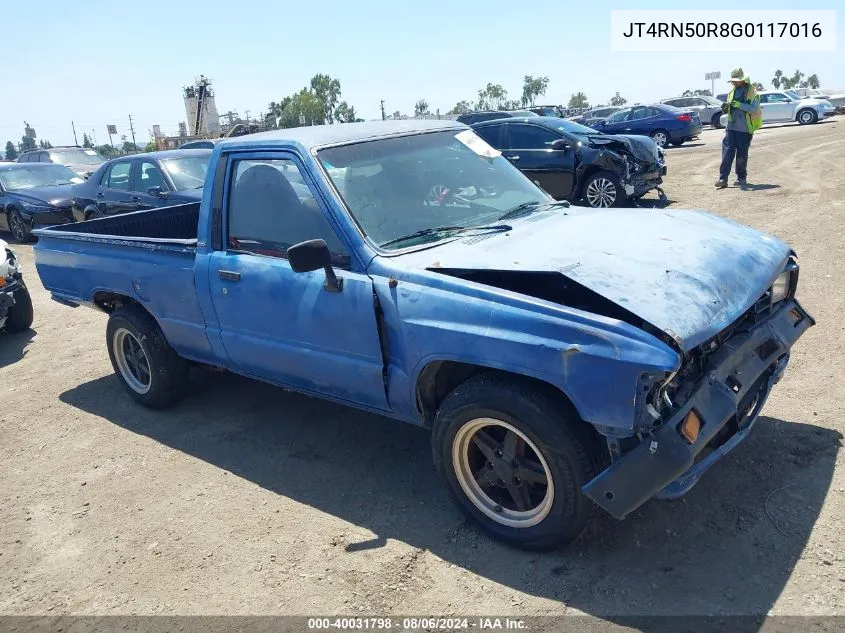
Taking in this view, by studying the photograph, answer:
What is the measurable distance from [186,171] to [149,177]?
62 cm

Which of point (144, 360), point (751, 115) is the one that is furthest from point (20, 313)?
point (751, 115)

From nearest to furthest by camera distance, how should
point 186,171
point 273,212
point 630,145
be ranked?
point 273,212 → point 186,171 → point 630,145

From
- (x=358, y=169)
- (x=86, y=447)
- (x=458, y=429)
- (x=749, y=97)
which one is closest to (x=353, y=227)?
(x=358, y=169)

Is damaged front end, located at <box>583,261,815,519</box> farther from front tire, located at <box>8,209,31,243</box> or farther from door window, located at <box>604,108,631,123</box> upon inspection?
door window, located at <box>604,108,631,123</box>

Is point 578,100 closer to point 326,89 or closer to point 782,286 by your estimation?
point 326,89

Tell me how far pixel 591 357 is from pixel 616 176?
9130 mm

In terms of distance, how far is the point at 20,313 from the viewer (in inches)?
302

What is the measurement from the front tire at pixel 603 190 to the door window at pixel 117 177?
7.36m

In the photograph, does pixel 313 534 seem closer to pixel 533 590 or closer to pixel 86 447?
pixel 533 590

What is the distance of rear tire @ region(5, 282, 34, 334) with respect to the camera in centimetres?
761

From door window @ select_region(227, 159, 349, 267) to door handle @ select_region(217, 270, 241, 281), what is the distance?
0.50 feet

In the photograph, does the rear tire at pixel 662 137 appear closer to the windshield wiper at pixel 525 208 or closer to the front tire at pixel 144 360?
the windshield wiper at pixel 525 208

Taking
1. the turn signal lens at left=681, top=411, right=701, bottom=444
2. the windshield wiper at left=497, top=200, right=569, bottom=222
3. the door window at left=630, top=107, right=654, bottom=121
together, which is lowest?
the turn signal lens at left=681, top=411, right=701, bottom=444

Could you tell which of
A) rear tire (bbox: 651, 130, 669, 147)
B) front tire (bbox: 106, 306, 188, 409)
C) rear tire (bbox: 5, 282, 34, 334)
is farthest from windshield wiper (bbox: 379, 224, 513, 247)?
rear tire (bbox: 651, 130, 669, 147)
